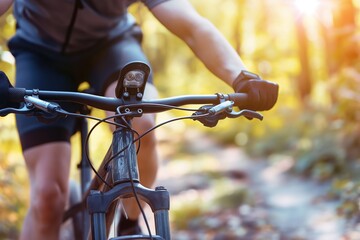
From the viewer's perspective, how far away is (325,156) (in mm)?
9992

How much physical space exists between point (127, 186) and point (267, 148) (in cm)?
1295

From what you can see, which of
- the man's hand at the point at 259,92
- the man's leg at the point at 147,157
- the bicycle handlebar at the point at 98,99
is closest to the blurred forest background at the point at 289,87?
the man's leg at the point at 147,157

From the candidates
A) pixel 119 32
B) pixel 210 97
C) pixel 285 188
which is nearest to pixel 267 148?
pixel 285 188

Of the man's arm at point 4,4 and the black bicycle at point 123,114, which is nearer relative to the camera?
the black bicycle at point 123,114

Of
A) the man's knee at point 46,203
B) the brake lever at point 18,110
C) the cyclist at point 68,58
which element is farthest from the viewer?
the man's knee at point 46,203

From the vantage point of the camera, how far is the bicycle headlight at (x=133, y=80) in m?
1.95

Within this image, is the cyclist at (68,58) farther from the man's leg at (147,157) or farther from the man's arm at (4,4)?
the man's arm at (4,4)

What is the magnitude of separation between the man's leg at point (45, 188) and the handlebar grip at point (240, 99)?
125 centimetres

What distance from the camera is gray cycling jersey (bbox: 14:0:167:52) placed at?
3.14 meters

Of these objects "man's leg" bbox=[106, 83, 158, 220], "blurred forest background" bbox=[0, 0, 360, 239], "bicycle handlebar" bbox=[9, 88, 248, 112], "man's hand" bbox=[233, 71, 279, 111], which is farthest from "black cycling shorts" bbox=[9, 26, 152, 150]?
"bicycle handlebar" bbox=[9, 88, 248, 112]

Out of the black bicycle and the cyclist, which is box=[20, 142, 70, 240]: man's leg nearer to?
the cyclist

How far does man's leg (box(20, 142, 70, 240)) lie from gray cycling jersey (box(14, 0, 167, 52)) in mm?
557

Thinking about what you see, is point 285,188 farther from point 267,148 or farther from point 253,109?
point 253,109

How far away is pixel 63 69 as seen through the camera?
11.0 ft
